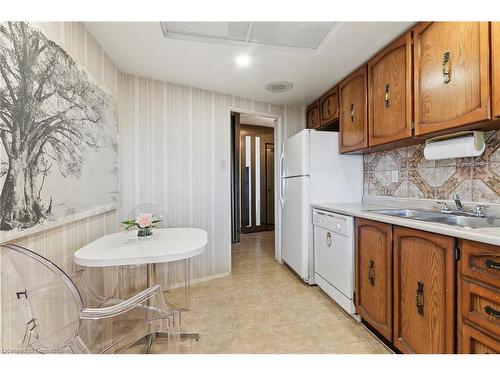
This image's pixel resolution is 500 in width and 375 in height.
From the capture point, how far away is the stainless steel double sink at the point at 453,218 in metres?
1.33

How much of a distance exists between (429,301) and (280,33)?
6.25 ft

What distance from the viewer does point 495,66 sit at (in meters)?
1.11

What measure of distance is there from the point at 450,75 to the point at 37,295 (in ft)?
7.99

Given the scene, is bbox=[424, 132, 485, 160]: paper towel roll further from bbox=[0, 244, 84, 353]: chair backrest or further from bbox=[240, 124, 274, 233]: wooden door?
bbox=[240, 124, 274, 233]: wooden door

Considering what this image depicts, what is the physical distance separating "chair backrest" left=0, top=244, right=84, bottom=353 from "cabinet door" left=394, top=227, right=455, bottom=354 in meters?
1.65

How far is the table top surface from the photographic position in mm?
1172

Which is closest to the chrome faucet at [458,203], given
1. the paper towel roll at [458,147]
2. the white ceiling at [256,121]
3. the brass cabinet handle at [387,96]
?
the paper towel roll at [458,147]

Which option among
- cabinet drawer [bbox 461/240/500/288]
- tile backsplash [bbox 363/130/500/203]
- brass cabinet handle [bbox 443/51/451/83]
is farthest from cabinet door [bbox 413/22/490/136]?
cabinet drawer [bbox 461/240/500/288]

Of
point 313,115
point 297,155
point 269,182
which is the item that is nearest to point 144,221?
point 297,155

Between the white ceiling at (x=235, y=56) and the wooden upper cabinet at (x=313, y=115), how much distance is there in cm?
34

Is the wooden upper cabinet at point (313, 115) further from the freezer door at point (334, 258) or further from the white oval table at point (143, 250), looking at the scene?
the white oval table at point (143, 250)

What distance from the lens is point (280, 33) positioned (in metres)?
1.63

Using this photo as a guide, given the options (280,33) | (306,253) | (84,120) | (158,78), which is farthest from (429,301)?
(158,78)
